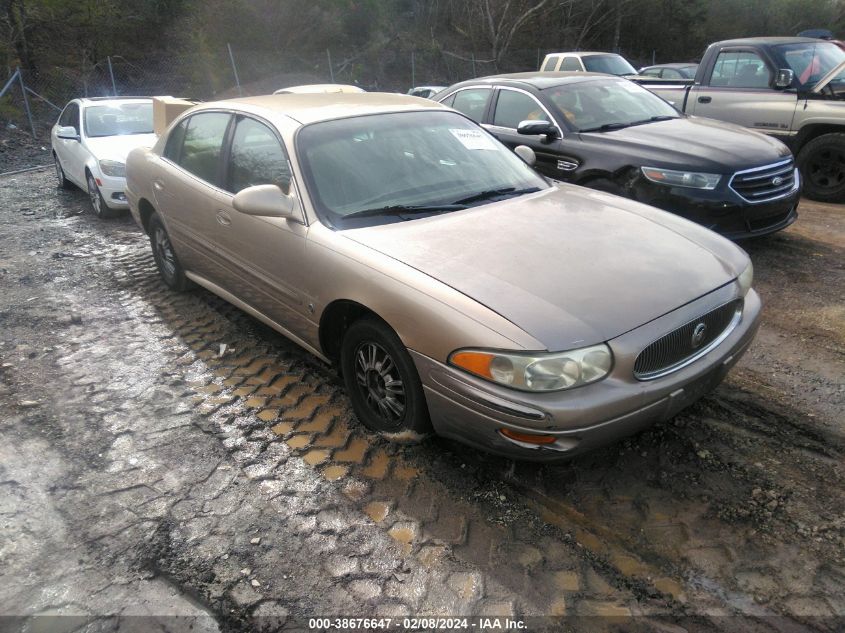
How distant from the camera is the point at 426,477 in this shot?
2.98 m

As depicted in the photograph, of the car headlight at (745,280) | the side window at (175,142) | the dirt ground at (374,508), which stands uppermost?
the side window at (175,142)

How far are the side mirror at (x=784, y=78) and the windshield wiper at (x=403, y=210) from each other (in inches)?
234

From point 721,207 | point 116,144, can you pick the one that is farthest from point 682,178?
point 116,144

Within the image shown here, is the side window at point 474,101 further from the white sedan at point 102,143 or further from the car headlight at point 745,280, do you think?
the car headlight at point 745,280

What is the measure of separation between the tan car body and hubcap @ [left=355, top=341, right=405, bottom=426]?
0.77 ft

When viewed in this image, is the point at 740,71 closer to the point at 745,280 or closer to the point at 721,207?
the point at 721,207

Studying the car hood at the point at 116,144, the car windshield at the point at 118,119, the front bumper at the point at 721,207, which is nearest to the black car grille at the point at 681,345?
the front bumper at the point at 721,207

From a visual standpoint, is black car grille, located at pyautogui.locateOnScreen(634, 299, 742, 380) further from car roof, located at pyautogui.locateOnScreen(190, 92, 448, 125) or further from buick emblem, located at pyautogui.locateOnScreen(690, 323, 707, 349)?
car roof, located at pyautogui.locateOnScreen(190, 92, 448, 125)

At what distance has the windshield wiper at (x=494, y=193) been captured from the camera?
358 centimetres

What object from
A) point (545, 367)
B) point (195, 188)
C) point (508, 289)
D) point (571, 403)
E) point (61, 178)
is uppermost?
point (195, 188)

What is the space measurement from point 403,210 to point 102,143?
6.76 meters

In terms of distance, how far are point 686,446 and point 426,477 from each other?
4.26 feet

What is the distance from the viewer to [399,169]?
3.58 m

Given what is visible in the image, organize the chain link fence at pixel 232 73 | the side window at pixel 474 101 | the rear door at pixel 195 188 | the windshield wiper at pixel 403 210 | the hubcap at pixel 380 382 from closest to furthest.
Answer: the hubcap at pixel 380 382, the windshield wiper at pixel 403 210, the rear door at pixel 195 188, the side window at pixel 474 101, the chain link fence at pixel 232 73
